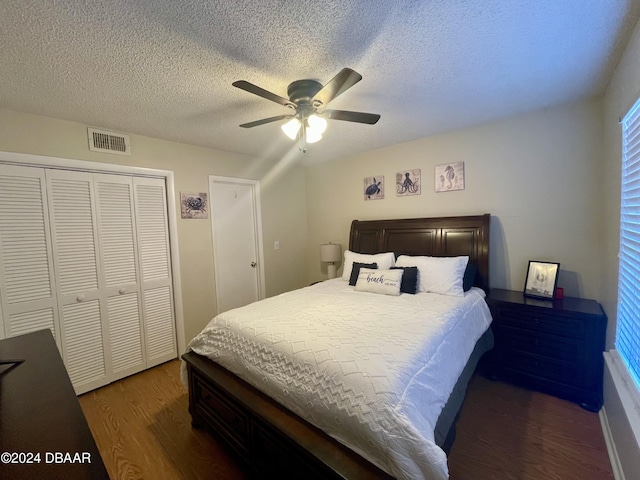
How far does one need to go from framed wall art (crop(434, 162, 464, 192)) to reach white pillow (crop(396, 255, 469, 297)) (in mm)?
834

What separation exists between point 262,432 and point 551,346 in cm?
222

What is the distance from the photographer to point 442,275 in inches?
97.1

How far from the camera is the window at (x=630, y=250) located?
141 cm

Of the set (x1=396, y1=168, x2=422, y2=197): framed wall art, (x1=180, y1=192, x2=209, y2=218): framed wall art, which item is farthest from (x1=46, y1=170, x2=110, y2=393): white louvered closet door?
(x1=396, y1=168, x2=422, y2=197): framed wall art

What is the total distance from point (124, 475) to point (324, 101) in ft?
8.41

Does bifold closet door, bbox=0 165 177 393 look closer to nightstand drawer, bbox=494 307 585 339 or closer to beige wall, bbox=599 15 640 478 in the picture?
nightstand drawer, bbox=494 307 585 339

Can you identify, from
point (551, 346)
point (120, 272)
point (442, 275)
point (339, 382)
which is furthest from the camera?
point (120, 272)

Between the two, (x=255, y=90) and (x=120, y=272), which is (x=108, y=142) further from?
(x=255, y=90)

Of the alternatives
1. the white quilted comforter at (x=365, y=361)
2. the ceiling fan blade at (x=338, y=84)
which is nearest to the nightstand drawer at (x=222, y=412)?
the white quilted comforter at (x=365, y=361)

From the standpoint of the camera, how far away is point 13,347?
4.58 feet

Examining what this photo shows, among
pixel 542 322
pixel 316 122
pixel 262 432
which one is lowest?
pixel 262 432

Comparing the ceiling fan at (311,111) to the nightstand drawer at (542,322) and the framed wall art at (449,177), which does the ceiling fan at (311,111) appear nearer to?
the framed wall art at (449,177)

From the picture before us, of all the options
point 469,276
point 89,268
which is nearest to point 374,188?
point 469,276

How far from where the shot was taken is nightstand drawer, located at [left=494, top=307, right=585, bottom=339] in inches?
78.0
